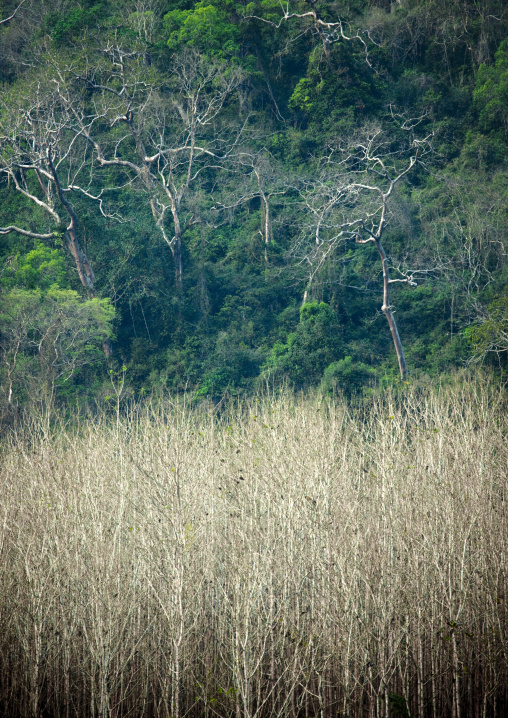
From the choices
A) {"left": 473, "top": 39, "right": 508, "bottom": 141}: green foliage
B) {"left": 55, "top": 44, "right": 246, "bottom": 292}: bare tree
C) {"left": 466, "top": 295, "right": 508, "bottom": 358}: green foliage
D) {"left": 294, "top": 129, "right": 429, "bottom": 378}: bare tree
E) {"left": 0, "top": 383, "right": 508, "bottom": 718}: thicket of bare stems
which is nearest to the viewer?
{"left": 0, "top": 383, "right": 508, "bottom": 718}: thicket of bare stems

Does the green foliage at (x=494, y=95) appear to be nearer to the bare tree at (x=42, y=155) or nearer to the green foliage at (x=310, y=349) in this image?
the green foliage at (x=310, y=349)

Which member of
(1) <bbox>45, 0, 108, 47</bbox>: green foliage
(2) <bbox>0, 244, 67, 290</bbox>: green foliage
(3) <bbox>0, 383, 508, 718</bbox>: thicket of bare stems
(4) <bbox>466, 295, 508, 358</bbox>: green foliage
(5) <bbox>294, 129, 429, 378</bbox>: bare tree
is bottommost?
(3) <bbox>0, 383, 508, 718</bbox>: thicket of bare stems

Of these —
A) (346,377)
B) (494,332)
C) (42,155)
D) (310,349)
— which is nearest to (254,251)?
(310,349)

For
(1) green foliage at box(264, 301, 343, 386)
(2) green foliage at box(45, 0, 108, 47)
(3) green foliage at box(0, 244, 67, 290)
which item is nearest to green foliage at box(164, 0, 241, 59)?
(2) green foliage at box(45, 0, 108, 47)

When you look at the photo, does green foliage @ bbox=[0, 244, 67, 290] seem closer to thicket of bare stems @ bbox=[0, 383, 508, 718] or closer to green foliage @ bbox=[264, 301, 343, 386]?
green foliage @ bbox=[264, 301, 343, 386]

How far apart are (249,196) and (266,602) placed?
26.1m

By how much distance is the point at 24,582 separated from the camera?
999 cm

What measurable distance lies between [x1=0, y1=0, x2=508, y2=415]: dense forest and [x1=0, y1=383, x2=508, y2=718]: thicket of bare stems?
13.0 meters

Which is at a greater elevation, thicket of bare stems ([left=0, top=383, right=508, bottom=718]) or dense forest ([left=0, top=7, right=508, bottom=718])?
dense forest ([left=0, top=7, right=508, bottom=718])

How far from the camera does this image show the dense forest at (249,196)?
1041 inches

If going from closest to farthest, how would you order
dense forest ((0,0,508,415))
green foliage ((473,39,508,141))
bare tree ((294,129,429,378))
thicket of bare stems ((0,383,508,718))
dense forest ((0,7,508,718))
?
1. thicket of bare stems ((0,383,508,718))
2. dense forest ((0,7,508,718))
3. dense forest ((0,0,508,415))
4. bare tree ((294,129,429,378))
5. green foliage ((473,39,508,141))

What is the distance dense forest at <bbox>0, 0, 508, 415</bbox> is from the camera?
26.4m

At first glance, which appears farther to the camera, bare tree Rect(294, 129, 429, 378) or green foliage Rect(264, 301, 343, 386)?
bare tree Rect(294, 129, 429, 378)

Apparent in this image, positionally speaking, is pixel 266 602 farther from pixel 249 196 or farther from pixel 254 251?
pixel 249 196
